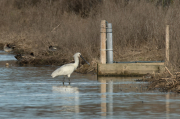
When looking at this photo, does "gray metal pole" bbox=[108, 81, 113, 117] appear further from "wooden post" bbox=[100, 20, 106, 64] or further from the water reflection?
"wooden post" bbox=[100, 20, 106, 64]

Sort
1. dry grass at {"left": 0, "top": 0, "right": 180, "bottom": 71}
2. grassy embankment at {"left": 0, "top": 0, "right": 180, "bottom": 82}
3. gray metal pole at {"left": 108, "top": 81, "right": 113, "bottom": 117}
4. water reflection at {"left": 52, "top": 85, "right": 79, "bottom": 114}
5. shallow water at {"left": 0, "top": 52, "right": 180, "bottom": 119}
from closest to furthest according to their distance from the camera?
shallow water at {"left": 0, "top": 52, "right": 180, "bottom": 119} < gray metal pole at {"left": 108, "top": 81, "right": 113, "bottom": 117} < water reflection at {"left": 52, "top": 85, "right": 79, "bottom": 114} < grassy embankment at {"left": 0, "top": 0, "right": 180, "bottom": 82} < dry grass at {"left": 0, "top": 0, "right": 180, "bottom": 71}

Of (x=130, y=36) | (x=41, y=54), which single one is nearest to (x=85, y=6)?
(x=41, y=54)

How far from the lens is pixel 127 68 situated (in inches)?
831

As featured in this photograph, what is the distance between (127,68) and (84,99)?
7.30 metres

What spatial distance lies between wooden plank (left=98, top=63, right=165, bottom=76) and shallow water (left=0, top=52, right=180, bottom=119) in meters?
0.69

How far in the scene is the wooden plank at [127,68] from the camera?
20969mm

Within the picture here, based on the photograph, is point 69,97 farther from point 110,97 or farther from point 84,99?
point 110,97

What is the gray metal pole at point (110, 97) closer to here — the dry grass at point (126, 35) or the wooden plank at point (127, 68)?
the wooden plank at point (127, 68)

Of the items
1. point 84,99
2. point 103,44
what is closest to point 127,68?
point 103,44

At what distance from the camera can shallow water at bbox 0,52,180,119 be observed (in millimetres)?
11430

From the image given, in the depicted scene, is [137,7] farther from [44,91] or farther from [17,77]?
[44,91]

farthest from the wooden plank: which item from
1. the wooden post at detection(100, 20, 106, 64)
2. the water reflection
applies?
the water reflection

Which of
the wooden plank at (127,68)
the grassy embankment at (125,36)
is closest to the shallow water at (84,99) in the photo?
the wooden plank at (127,68)

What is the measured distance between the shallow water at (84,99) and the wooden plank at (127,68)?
2.25 ft
